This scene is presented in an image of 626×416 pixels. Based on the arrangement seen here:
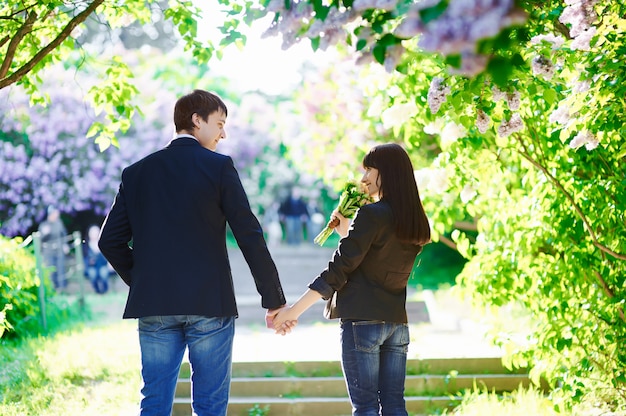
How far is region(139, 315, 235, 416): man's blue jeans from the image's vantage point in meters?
3.31

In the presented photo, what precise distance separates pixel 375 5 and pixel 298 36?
0.47 metres

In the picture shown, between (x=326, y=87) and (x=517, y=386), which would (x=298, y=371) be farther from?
(x=326, y=87)

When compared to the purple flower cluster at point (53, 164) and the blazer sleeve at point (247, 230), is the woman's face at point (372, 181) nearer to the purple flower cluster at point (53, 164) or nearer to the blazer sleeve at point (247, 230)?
the blazer sleeve at point (247, 230)

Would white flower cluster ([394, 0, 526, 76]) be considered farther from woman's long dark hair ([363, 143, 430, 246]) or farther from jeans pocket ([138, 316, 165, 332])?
jeans pocket ([138, 316, 165, 332])

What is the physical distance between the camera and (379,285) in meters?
3.55

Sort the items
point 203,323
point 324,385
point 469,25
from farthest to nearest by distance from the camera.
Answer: point 324,385 → point 203,323 → point 469,25

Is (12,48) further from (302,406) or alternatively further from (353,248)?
(302,406)

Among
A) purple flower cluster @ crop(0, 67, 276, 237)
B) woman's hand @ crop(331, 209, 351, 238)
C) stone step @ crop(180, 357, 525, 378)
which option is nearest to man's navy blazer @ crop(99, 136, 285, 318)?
woman's hand @ crop(331, 209, 351, 238)

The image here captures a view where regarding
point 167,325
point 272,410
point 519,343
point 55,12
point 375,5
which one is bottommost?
point 272,410

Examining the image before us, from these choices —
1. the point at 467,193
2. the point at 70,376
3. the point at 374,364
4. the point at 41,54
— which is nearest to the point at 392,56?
the point at 374,364

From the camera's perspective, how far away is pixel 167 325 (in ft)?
10.9

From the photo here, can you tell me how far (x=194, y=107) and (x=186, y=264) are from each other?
2.26ft

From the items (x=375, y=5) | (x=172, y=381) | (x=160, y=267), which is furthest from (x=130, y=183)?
(x=375, y=5)

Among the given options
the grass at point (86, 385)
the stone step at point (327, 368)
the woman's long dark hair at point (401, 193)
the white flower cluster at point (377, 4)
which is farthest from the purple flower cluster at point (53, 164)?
the white flower cluster at point (377, 4)
